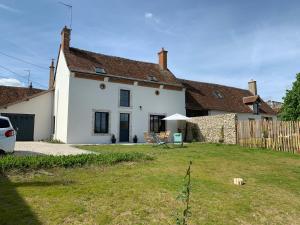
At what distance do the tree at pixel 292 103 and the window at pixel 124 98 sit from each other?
1319cm

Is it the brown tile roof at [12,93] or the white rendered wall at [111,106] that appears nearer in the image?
the white rendered wall at [111,106]

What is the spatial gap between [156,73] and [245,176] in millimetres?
19641

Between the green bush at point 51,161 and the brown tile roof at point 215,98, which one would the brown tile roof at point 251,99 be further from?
the green bush at point 51,161

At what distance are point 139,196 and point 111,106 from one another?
1751cm

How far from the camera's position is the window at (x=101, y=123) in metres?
22.4

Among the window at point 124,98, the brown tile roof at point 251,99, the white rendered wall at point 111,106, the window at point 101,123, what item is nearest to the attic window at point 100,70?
the white rendered wall at point 111,106

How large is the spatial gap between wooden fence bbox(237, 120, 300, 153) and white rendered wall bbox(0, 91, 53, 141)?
53.0 ft

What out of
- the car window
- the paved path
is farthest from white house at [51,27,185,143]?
the car window

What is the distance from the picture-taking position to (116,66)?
25.1m

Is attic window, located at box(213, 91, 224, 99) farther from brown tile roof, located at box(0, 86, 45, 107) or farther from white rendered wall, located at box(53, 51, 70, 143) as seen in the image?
brown tile roof, located at box(0, 86, 45, 107)

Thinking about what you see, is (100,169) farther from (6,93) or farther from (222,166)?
(6,93)

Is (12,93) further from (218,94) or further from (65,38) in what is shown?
(218,94)

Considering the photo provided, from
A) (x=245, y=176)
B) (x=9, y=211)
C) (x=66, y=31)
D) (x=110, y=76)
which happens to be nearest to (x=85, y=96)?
(x=110, y=76)

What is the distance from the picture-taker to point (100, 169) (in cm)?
881
